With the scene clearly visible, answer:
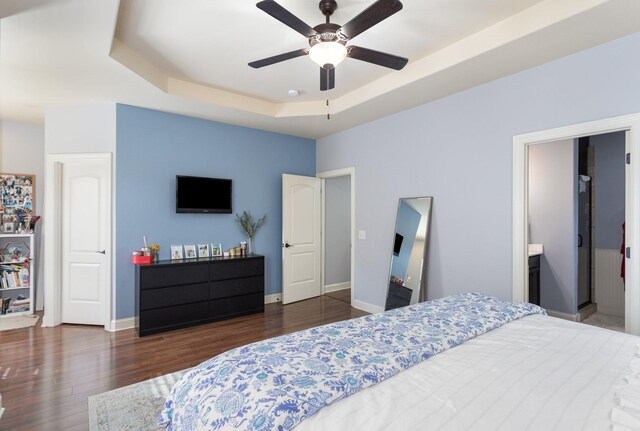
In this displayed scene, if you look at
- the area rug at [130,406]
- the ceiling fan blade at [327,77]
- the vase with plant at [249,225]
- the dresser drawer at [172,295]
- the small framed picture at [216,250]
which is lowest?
the area rug at [130,406]

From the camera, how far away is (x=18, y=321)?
406 centimetres

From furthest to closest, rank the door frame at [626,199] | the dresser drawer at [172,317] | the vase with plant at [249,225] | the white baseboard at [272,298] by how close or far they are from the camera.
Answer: the white baseboard at [272,298] < the vase with plant at [249,225] < the dresser drawer at [172,317] < the door frame at [626,199]

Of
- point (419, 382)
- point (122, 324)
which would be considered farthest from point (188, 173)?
point (419, 382)

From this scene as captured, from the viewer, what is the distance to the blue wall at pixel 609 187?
13.6 ft

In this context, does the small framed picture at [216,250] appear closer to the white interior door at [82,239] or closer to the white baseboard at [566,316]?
the white interior door at [82,239]

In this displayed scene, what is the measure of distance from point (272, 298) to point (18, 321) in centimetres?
316

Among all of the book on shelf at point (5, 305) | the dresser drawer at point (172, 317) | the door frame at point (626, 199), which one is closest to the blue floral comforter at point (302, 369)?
the door frame at point (626, 199)

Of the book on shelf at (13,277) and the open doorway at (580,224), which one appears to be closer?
the open doorway at (580,224)

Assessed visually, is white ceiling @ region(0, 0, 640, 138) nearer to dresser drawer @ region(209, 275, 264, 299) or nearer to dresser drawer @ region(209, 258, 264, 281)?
dresser drawer @ region(209, 258, 264, 281)

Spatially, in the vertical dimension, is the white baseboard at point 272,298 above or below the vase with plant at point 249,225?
below

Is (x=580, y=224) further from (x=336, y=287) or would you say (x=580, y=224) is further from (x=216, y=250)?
(x=216, y=250)

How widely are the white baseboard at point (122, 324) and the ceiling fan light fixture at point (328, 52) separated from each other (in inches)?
143

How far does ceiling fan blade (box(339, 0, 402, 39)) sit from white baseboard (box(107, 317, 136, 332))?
388cm

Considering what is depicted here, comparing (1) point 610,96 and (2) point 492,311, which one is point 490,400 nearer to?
(2) point 492,311
